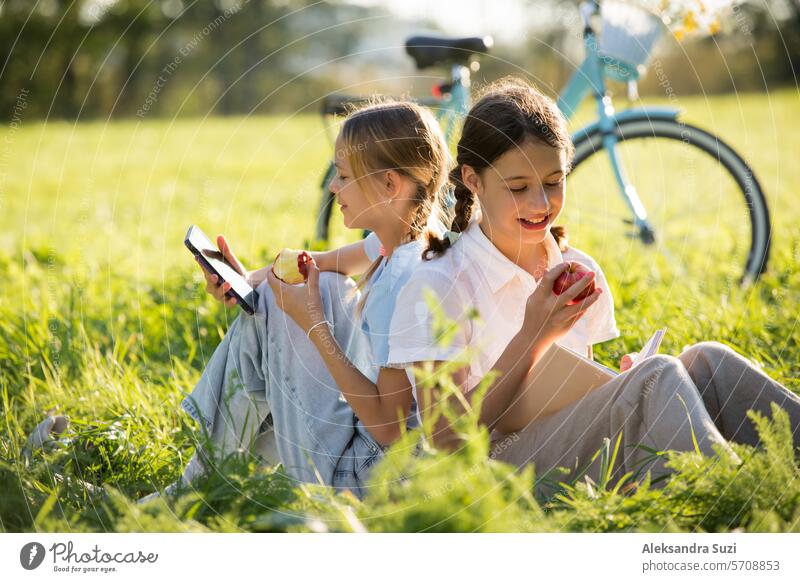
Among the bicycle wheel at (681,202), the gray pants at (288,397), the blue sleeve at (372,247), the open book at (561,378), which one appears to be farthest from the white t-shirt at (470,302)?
the bicycle wheel at (681,202)

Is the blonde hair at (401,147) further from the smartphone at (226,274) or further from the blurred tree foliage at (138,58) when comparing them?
the blurred tree foliage at (138,58)

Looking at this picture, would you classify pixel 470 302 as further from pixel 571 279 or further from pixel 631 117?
pixel 631 117

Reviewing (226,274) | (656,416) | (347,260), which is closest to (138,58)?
(347,260)

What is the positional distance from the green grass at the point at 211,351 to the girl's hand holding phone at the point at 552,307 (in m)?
0.30

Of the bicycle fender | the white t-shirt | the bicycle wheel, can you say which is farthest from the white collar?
the bicycle fender

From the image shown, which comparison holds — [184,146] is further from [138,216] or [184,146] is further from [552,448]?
[552,448]

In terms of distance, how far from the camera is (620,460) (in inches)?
82.0

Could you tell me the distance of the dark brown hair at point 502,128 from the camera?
2.02 meters

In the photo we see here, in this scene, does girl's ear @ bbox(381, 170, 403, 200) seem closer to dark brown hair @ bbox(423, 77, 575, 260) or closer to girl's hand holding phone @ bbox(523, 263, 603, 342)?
dark brown hair @ bbox(423, 77, 575, 260)

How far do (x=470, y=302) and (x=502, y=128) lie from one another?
372 millimetres

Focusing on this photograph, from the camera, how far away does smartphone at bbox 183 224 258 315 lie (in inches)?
84.5

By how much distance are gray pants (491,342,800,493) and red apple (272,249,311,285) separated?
579mm
